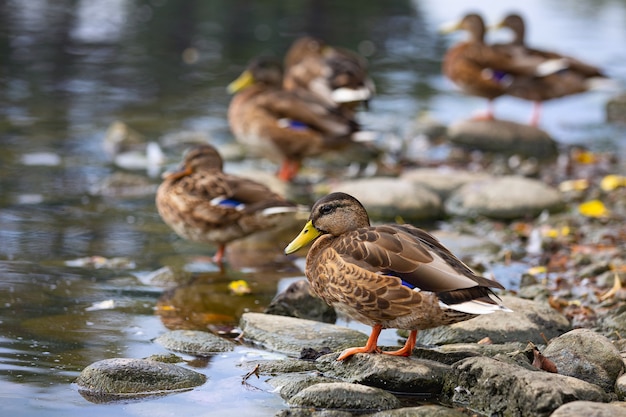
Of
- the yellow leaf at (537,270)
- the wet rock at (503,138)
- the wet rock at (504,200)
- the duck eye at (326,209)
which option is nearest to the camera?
the duck eye at (326,209)

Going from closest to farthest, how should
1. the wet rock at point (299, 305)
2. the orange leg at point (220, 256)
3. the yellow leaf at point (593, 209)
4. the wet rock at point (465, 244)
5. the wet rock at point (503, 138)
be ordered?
the wet rock at point (299, 305) → the orange leg at point (220, 256) → the wet rock at point (465, 244) → the yellow leaf at point (593, 209) → the wet rock at point (503, 138)

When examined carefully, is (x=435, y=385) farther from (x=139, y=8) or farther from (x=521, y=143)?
(x=139, y=8)

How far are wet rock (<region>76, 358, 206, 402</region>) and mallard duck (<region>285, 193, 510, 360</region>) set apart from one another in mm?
864

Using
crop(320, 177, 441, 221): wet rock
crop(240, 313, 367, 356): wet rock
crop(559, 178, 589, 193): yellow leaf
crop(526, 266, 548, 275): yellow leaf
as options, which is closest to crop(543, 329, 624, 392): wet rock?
crop(240, 313, 367, 356): wet rock

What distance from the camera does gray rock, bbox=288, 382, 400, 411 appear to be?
15.9 feet

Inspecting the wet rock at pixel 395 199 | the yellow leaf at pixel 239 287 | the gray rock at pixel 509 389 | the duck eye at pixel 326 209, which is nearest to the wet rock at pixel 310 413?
the gray rock at pixel 509 389

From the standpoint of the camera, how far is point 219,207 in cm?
753

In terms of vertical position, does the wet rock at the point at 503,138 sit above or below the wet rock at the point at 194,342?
below

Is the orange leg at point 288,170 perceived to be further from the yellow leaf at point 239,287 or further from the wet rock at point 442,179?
the yellow leaf at point 239,287

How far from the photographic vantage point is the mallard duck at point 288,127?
32.7 feet

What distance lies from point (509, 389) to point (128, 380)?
6.14 ft

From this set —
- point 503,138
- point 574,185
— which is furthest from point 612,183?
point 503,138

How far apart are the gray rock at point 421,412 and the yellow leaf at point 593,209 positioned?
15.4 ft

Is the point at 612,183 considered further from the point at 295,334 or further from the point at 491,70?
the point at 295,334
